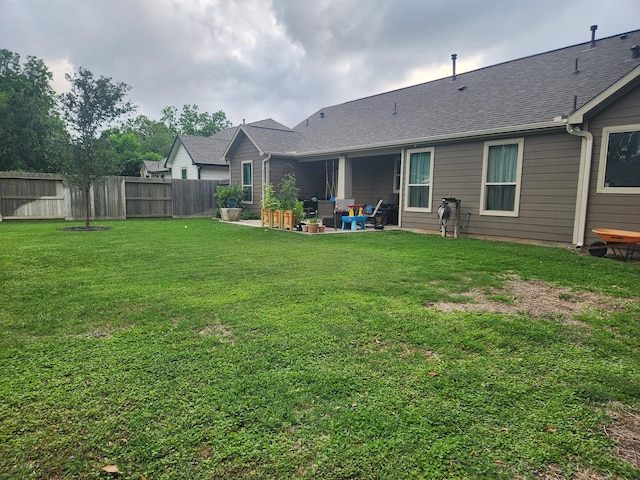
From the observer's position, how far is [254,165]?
588 inches

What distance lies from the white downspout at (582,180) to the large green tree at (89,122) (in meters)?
11.7

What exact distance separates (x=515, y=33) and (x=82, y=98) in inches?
792

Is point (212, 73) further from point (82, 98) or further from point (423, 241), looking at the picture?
point (423, 241)

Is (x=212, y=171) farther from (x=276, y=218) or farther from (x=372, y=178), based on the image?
(x=276, y=218)

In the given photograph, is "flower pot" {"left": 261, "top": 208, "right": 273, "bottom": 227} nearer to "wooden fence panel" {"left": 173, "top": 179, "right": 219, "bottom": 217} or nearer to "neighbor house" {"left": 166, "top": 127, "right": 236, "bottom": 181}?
"wooden fence panel" {"left": 173, "top": 179, "right": 219, "bottom": 217}

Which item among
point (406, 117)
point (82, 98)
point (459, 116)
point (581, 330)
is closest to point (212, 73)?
point (82, 98)

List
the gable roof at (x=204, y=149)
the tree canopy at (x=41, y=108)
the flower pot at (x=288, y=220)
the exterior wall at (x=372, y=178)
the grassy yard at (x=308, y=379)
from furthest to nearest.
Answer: the gable roof at (x=204, y=149) → the tree canopy at (x=41, y=108) → the exterior wall at (x=372, y=178) → the flower pot at (x=288, y=220) → the grassy yard at (x=308, y=379)

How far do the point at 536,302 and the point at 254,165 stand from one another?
12481 millimetres

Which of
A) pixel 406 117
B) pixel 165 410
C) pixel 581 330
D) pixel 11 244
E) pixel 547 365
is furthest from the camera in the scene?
pixel 406 117

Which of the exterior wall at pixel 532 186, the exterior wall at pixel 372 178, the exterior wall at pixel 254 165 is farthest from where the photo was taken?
the exterior wall at pixel 254 165

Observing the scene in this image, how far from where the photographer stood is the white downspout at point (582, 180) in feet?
23.0

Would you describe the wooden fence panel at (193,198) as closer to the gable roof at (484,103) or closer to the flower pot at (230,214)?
the flower pot at (230,214)

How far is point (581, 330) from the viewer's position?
125 inches

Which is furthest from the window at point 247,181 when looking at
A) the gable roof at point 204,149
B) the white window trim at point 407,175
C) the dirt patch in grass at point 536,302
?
the dirt patch in grass at point 536,302
